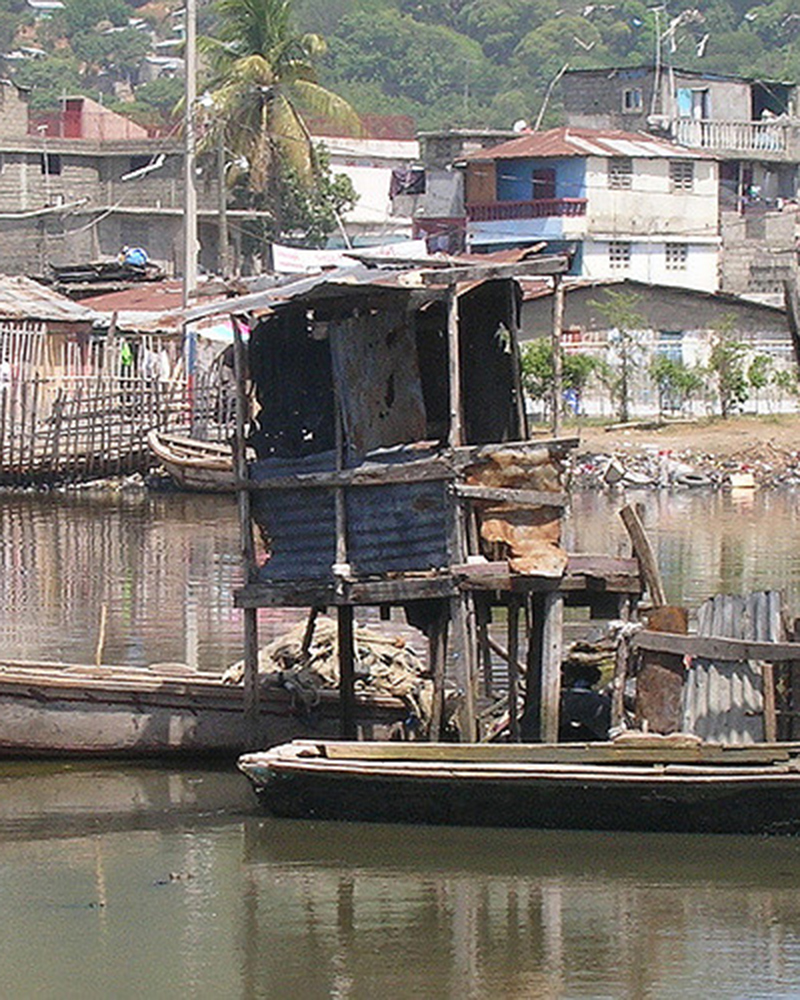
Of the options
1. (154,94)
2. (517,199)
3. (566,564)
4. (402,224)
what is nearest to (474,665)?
(566,564)

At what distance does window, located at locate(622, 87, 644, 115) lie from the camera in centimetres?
5606

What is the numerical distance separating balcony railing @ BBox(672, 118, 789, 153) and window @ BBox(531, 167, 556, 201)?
6725 mm

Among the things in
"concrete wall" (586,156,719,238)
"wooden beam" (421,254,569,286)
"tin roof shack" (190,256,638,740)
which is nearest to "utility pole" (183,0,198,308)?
"concrete wall" (586,156,719,238)

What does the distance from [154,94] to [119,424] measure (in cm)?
9359

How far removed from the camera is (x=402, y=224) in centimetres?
5803

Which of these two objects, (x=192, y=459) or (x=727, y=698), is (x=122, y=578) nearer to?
(x=192, y=459)

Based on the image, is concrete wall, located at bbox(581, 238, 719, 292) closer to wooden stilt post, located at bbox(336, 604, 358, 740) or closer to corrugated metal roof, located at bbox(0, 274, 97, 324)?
corrugated metal roof, located at bbox(0, 274, 97, 324)

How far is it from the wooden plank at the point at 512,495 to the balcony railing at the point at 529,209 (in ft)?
117

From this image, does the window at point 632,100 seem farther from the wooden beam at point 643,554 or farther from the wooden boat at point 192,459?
the wooden beam at point 643,554

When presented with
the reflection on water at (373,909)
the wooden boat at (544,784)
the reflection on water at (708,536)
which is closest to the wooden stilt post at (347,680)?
the reflection on water at (373,909)

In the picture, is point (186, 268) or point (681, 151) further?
point (681, 151)

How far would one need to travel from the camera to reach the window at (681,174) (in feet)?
160

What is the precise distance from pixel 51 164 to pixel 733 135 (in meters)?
18.2

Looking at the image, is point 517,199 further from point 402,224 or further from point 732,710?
point 732,710
